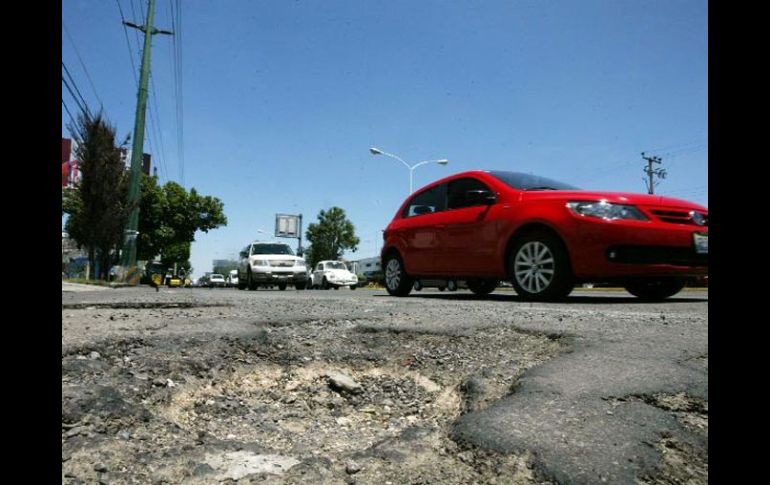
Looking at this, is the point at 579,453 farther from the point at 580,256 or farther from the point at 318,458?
the point at 580,256

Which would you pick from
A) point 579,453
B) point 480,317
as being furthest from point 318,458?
point 480,317

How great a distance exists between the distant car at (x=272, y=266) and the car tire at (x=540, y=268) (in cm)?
1181

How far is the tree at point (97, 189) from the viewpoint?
19.9 metres

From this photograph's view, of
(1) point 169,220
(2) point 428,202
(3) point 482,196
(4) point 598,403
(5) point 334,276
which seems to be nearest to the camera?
(4) point 598,403

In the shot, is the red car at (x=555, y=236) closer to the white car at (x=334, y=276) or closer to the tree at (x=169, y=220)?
the white car at (x=334, y=276)

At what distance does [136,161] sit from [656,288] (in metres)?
19.3

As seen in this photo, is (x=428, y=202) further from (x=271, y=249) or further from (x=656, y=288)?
(x=271, y=249)

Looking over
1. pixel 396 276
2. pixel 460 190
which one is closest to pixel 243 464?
pixel 460 190

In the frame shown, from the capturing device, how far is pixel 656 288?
6.36 m

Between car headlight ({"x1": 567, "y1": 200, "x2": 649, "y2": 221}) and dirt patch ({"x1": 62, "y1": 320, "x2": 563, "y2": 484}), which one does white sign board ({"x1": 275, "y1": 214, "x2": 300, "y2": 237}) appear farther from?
dirt patch ({"x1": 62, "y1": 320, "x2": 563, "y2": 484})

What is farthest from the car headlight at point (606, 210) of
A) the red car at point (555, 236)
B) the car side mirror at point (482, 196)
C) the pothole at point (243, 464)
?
the pothole at point (243, 464)

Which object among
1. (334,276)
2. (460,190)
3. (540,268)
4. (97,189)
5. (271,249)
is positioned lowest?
(334,276)

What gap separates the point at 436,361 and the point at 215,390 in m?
1.10
